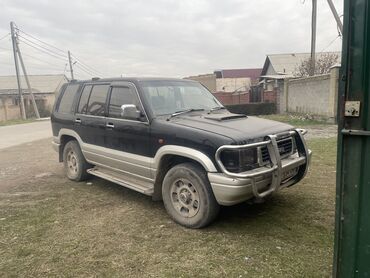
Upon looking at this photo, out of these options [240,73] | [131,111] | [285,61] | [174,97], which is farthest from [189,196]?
[240,73]

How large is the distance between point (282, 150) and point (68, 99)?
4.24m

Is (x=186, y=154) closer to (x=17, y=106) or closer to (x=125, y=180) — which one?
(x=125, y=180)

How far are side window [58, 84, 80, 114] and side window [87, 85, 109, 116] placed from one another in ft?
2.22

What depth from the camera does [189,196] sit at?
421cm

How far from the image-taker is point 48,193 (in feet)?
19.5

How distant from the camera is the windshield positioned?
4.85 meters

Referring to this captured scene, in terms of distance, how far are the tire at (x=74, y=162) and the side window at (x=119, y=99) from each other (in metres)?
1.44

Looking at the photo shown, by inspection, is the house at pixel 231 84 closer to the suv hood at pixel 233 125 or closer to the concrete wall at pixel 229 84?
the concrete wall at pixel 229 84

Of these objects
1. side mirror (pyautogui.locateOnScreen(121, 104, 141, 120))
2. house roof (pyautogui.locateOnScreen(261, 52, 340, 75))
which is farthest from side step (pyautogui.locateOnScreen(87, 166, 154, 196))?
house roof (pyautogui.locateOnScreen(261, 52, 340, 75))

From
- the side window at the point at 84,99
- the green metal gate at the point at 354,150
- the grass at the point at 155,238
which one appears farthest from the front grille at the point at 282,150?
the side window at the point at 84,99

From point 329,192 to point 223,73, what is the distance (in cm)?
5611

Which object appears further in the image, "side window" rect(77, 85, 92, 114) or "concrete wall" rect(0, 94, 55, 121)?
"concrete wall" rect(0, 94, 55, 121)

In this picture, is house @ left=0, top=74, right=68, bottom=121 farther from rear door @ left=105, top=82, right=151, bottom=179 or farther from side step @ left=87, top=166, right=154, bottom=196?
rear door @ left=105, top=82, right=151, bottom=179

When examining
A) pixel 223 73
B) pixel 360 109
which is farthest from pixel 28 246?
pixel 223 73
